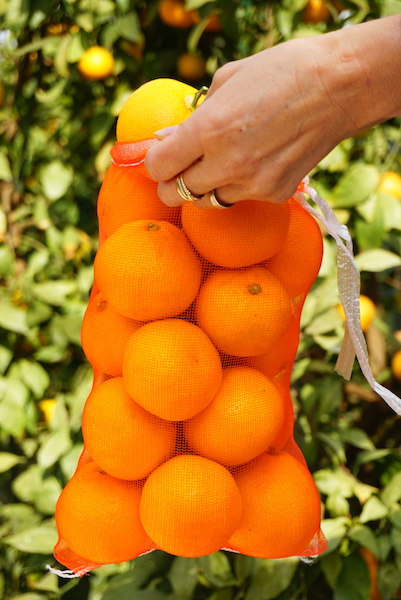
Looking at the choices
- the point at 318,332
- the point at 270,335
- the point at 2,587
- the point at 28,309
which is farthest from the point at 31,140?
the point at 270,335

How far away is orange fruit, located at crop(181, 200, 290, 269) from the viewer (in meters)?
0.60

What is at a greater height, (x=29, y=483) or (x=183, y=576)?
(x=183, y=576)

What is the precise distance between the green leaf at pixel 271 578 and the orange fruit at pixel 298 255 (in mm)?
507

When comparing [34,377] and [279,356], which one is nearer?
[279,356]

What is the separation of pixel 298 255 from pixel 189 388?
192 millimetres

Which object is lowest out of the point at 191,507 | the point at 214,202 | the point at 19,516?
the point at 19,516

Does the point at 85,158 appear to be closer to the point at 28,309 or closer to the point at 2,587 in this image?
the point at 28,309

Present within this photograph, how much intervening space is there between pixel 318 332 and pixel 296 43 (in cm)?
69

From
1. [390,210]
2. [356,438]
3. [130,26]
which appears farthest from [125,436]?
[130,26]

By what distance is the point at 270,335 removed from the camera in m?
0.62

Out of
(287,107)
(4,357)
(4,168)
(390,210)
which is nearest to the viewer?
(287,107)

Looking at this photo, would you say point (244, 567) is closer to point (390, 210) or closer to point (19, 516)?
point (19, 516)

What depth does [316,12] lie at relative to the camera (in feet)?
4.09

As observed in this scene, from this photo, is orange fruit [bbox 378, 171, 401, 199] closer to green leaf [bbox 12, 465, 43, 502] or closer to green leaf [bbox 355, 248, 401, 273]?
green leaf [bbox 355, 248, 401, 273]
